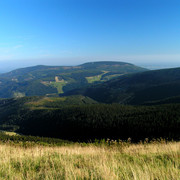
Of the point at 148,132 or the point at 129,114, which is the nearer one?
the point at 148,132

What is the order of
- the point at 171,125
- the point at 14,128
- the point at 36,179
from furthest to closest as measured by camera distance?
the point at 14,128
the point at 171,125
the point at 36,179

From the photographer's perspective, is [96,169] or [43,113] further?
[43,113]

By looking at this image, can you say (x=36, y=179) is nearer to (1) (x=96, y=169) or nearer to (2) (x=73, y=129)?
(1) (x=96, y=169)

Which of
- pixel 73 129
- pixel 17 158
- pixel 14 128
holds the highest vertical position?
pixel 17 158

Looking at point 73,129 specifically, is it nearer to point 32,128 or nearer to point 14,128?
point 32,128

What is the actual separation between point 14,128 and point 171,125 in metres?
196

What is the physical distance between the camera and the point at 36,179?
4.52 meters

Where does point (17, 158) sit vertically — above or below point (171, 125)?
above

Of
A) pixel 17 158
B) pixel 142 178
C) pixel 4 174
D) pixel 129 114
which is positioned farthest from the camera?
pixel 129 114

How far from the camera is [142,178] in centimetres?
404

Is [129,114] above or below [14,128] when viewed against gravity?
above

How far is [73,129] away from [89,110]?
36860 mm

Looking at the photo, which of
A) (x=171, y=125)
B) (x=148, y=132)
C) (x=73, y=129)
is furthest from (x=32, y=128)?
(x=171, y=125)

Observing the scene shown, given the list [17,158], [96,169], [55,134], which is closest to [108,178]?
[96,169]
